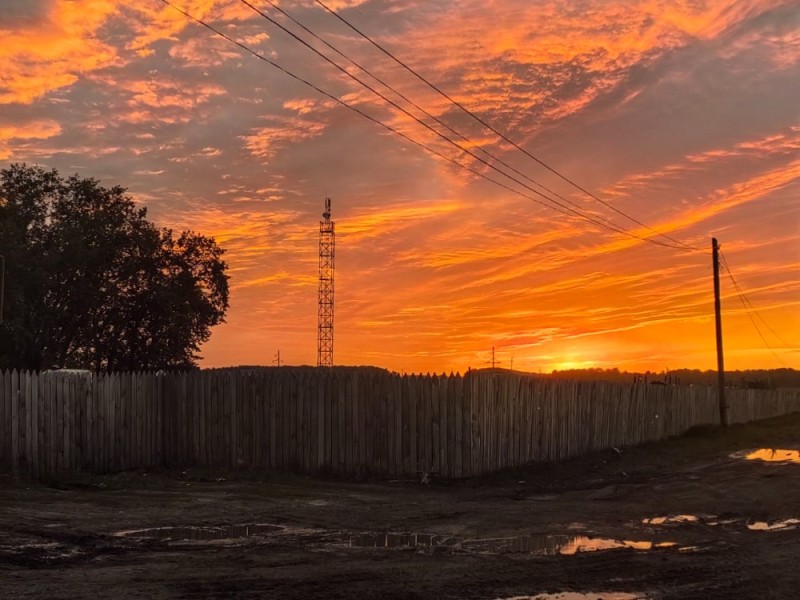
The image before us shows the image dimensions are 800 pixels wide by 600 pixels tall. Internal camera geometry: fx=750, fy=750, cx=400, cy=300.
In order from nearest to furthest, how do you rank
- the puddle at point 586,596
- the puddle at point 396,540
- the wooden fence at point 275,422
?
the puddle at point 586,596 < the puddle at point 396,540 < the wooden fence at point 275,422

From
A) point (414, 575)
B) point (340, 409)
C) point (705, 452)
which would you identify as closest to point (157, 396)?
point (340, 409)

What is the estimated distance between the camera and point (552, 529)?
9.66 metres

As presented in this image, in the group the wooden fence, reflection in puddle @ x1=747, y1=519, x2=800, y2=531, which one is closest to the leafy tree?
the wooden fence

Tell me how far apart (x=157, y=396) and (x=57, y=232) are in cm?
1480

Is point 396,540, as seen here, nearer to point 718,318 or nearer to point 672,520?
point 672,520

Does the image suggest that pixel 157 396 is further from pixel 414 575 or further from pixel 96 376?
pixel 414 575

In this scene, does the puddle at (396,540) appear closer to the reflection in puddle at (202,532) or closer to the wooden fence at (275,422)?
the reflection in puddle at (202,532)

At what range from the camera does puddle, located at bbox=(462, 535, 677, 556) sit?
322 inches

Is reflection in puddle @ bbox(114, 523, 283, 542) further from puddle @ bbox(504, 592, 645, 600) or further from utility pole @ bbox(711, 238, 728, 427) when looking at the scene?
utility pole @ bbox(711, 238, 728, 427)

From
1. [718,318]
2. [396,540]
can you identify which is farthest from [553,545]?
[718,318]

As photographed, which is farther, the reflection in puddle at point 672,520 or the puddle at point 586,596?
the reflection in puddle at point 672,520

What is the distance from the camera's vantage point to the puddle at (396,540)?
27.6ft

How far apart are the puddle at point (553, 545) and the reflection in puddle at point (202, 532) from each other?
260 centimetres

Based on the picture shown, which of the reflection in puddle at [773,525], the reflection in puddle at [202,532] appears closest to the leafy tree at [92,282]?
the reflection in puddle at [202,532]
